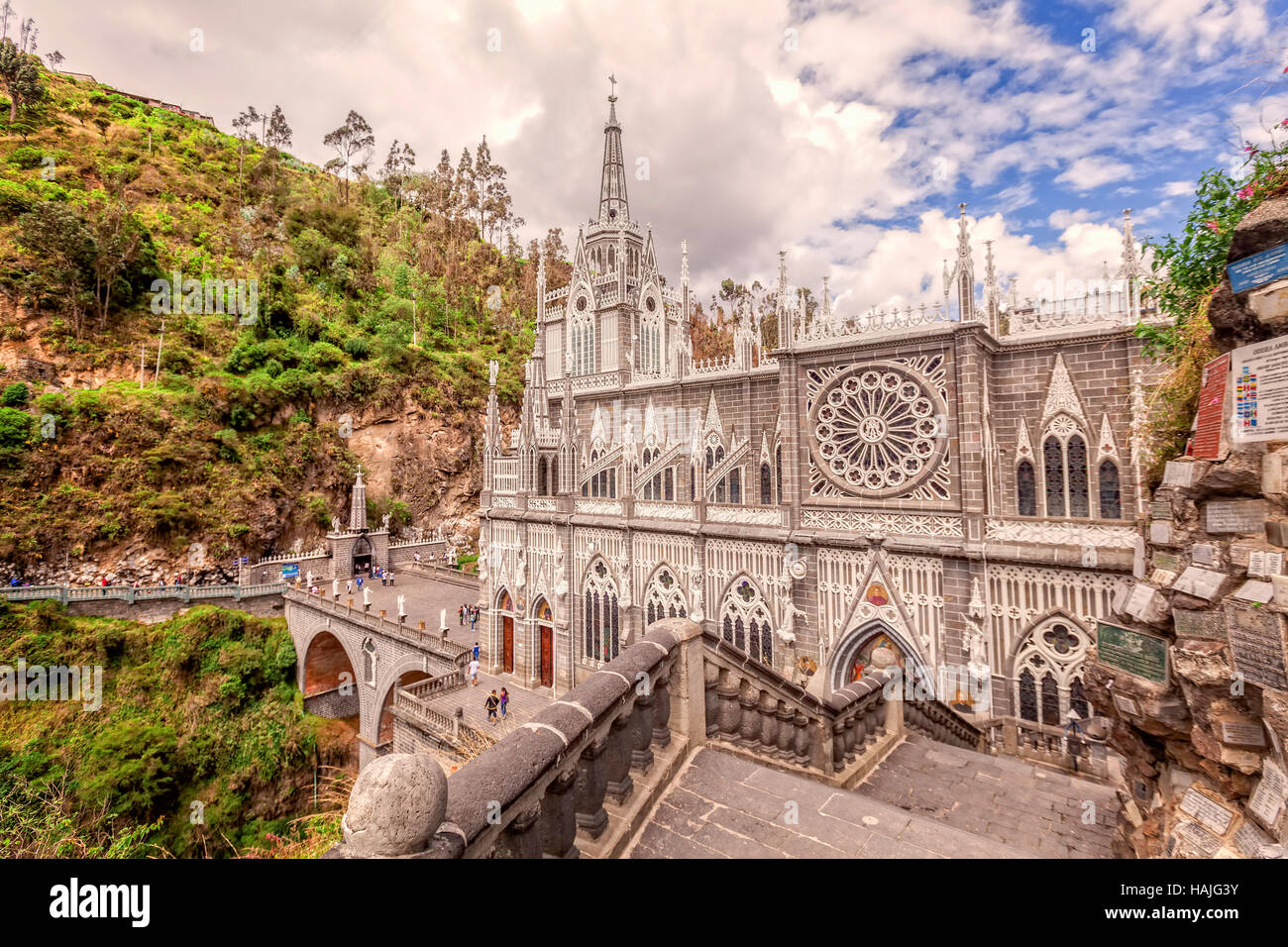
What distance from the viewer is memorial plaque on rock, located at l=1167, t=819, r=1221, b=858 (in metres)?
4.04

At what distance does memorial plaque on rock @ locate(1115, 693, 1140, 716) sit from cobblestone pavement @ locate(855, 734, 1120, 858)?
2.38 meters

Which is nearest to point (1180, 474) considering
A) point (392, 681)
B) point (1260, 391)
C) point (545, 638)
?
point (1260, 391)

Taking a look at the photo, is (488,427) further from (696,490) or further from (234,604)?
(234,604)

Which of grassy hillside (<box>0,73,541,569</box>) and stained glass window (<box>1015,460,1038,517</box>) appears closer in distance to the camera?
stained glass window (<box>1015,460,1038,517</box>)

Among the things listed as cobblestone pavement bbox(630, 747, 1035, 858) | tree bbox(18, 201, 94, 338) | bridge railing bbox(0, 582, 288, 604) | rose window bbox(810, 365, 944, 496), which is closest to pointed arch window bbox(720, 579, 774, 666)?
rose window bbox(810, 365, 944, 496)

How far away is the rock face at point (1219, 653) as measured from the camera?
154 inches

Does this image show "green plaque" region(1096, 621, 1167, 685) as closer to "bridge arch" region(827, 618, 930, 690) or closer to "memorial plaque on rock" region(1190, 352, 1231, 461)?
"memorial plaque on rock" region(1190, 352, 1231, 461)

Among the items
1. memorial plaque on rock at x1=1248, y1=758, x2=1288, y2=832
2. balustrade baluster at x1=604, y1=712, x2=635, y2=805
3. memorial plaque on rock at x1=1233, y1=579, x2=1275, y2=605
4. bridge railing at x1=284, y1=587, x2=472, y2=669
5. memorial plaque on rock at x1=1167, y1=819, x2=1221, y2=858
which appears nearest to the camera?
memorial plaque on rock at x1=1248, y1=758, x2=1288, y2=832

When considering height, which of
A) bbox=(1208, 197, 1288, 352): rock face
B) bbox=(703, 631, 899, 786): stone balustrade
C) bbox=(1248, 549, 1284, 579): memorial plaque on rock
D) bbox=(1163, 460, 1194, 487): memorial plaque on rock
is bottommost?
bbox=(703, 631, 899, 786): stone balustrade

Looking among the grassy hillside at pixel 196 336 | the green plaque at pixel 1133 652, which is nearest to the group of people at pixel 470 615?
the grassy hillside at pixel 196 336

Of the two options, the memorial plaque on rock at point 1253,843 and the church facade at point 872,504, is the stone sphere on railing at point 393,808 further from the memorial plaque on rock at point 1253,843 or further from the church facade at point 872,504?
the church facade at point 872,504

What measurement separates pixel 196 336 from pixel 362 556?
18.8m
